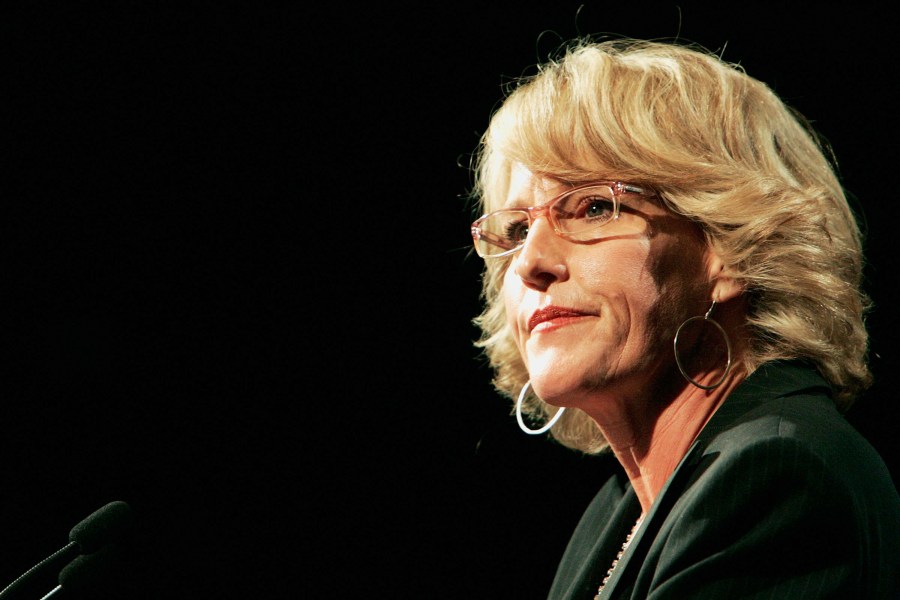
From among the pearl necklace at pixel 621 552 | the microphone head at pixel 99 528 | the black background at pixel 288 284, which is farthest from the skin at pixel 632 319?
the black background at pixel 288 284

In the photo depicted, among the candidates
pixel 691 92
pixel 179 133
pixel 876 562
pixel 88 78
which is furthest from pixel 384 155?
pixel 876 562

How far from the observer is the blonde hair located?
164 centimetres

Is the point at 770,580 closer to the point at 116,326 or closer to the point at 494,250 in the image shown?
the point at 494,250

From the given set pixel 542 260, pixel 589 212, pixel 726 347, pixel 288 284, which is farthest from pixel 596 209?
pixel 288 284

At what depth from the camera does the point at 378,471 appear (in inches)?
113

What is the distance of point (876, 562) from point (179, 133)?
91.2 inches

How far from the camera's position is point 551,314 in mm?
1670

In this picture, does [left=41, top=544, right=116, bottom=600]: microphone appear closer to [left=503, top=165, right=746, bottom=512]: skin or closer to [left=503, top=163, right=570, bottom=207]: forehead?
[left=503, top=165, right=746, bottom=512]: skin

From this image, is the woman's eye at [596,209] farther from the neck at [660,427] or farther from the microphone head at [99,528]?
the microphone head at [99,528]

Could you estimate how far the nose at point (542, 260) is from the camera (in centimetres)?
166

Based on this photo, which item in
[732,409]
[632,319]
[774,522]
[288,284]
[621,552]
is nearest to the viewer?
[774,522]

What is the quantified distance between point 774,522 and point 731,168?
0.75m

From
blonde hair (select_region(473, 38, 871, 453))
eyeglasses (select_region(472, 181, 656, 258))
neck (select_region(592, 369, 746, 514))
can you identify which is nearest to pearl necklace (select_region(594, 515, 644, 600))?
neck (select_region(592, 369, 746, 514))

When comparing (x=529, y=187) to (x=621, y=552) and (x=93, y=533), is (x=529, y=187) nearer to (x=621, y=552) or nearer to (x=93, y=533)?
(x=621, y=552)
